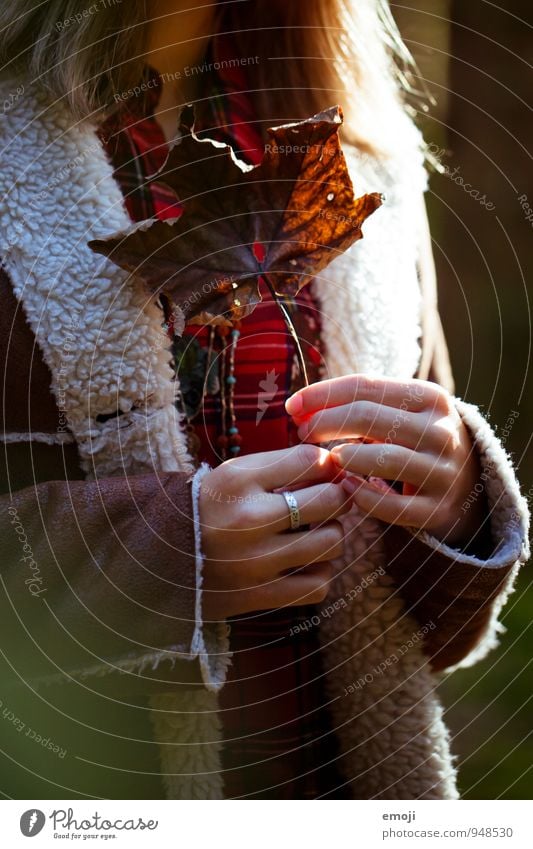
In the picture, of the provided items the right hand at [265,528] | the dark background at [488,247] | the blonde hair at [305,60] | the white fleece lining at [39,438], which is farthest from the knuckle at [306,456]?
the dark background at [488,247]

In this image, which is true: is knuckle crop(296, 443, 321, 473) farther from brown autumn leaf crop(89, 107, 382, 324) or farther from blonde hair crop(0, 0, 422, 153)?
blonde hair crop(0, 0, 422, 153)

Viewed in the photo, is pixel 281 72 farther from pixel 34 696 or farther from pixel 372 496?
pixel 34 696

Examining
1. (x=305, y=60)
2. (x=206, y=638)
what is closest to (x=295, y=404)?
(x=206, y=638)

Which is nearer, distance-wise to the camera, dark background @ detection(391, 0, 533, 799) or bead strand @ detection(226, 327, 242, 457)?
bead strand @ detection(226, 327, 242, 457)

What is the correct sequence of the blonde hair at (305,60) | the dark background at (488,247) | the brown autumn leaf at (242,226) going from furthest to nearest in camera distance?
the dark background at (488,247) < the blonde hair at (305,60) < the brown autumn leaf at (242,226)

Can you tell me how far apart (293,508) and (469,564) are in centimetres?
10

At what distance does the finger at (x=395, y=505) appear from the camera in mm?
369

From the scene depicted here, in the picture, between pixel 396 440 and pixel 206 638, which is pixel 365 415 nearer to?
pixel 396 440

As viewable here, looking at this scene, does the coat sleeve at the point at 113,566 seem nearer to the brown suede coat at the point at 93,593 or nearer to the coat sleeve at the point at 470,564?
the brown suede coat at the point at 93,593

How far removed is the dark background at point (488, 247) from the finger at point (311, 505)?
44 centimetres

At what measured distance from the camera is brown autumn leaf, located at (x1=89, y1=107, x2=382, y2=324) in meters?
0.33

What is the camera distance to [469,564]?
0.39 m

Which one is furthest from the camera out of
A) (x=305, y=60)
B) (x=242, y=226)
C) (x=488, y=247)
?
(x=488, y=247)
